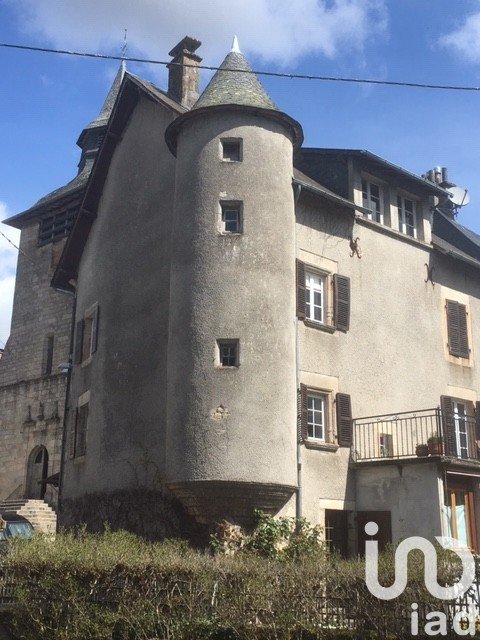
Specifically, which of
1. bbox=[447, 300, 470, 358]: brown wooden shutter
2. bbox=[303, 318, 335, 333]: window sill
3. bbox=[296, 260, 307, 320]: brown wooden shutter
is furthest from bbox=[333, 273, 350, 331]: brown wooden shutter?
bbox=[447, 300, 470, 358]: brown wooden shutter

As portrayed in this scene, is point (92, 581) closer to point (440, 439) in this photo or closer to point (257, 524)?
point (257, 524)

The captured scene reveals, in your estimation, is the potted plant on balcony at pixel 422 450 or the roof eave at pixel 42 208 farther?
the roof eave at pixel 42 208

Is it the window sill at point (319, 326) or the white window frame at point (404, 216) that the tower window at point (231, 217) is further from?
the white window frame at point (404, 216)

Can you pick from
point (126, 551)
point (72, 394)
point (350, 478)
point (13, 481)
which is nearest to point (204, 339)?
point (350, 478)

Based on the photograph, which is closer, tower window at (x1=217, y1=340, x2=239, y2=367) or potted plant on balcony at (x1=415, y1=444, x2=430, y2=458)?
tower window at (x1=217, y1=340, x2=239, y2=367)

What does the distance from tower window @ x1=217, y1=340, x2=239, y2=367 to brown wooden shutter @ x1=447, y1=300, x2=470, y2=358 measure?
7.09 meters

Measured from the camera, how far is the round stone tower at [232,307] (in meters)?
14.3

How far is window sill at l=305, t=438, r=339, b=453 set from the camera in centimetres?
1552

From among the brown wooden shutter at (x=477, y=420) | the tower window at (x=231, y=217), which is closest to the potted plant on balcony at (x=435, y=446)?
the brown wooden shutter at (x=477, y=420)

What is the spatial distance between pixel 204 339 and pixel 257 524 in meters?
3.63

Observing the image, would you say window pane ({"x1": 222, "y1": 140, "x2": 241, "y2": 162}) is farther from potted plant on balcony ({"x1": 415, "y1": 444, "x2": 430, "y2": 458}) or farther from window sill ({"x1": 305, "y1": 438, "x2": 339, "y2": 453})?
potted plant on balcony ({"x1": 415, "y1": 444, "x2": 430, "y2": 458})

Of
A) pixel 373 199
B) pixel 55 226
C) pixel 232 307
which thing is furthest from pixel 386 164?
pixel 55 226

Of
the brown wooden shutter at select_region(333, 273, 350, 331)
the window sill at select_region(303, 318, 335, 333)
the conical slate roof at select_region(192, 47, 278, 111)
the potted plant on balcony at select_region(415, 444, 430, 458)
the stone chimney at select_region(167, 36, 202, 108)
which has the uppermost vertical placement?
the stone chimney at select_region(167, 36, 202, 108)

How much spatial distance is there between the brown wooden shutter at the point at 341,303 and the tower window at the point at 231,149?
135 inches
